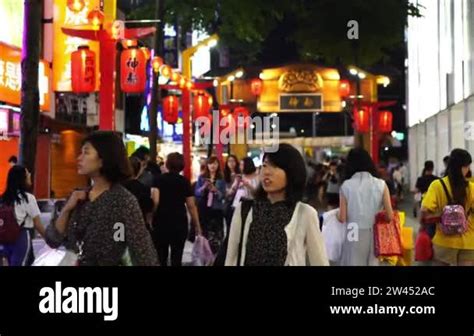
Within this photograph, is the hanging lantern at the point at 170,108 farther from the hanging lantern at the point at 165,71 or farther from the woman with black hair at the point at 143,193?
the woman with black hair at the point at 143,193

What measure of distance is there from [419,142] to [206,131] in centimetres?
1330

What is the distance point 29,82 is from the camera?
9945mm

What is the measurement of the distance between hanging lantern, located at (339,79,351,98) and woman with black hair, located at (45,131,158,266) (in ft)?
74.0

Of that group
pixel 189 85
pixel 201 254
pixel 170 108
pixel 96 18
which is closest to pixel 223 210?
pixel 201 254

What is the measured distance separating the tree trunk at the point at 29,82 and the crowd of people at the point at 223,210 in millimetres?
1559

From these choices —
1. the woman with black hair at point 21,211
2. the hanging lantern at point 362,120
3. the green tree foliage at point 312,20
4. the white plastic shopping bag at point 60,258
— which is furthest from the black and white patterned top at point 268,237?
the hanging lantern at point 362,120

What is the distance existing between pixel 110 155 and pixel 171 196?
4.45 meters

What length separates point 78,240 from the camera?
4184 millimetres

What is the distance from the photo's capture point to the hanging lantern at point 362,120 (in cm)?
2658

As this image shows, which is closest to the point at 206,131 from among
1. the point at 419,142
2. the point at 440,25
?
the point at 440,25

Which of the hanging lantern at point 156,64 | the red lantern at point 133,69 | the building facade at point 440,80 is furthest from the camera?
the hanging lantern at point 156,64

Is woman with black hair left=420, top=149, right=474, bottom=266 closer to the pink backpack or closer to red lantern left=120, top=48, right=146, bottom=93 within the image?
the pink backpack

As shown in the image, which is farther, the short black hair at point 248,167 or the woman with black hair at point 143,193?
the short black hair at point 248,167
